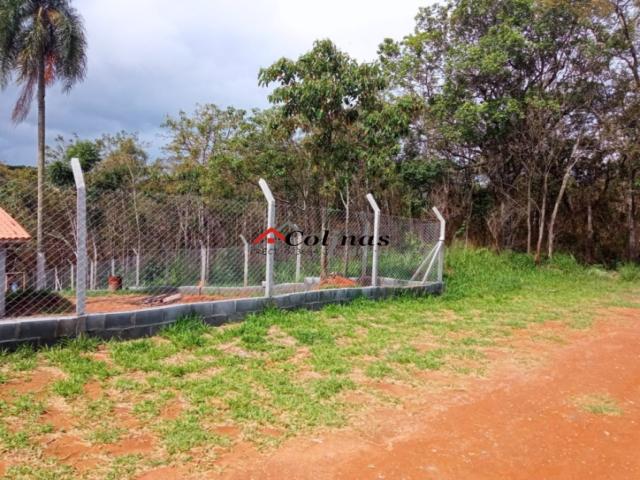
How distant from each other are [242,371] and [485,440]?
189cm

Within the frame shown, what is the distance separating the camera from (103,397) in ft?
10.2

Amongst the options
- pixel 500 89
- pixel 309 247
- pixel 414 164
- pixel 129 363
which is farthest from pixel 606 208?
pixel 129 363

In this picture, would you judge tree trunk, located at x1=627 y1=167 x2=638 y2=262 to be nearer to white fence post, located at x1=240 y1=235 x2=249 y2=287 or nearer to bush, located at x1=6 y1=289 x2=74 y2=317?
white fence post, located at x1=240 y1=235 x2=249 y2=287

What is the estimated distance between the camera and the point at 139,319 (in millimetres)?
4461

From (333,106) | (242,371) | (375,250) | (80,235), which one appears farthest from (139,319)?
(333,106)

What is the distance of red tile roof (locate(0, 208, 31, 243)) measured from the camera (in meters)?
7.07

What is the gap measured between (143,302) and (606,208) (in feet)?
44.2

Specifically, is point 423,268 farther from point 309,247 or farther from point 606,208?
point 606,208

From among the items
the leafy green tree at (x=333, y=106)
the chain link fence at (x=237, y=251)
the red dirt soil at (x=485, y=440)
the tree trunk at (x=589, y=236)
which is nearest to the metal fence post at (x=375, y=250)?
the chain link fence at (x=237, y=251)

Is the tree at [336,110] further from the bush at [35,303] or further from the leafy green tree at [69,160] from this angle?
the leafy green tree at [69,160]

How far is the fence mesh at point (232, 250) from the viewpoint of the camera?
259 inches

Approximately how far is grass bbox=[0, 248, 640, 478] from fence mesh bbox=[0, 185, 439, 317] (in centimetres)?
106

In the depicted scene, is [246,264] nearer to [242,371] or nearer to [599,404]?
[242,371]

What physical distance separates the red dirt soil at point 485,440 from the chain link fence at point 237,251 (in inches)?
118
